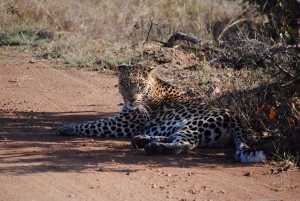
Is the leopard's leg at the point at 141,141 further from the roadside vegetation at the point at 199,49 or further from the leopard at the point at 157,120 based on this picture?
the roadside vegetation at the point at 199,49

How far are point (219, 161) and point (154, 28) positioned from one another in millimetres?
11277

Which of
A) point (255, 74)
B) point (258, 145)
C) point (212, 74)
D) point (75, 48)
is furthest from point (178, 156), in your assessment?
point (75, 48)

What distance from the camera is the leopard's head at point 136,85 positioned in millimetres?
8938

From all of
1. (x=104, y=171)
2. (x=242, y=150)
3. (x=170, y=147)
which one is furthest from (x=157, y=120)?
(x=104, y=171)

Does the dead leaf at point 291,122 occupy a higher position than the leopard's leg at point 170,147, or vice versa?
the dead leaf at point 291,122

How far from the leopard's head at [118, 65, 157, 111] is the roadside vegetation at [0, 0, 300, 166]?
3.67 feet

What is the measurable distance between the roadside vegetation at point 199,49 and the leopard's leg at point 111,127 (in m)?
1.27

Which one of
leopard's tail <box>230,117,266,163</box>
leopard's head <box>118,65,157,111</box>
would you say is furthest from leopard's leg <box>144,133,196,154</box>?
leopard's head <box>118,65,157,111</box>

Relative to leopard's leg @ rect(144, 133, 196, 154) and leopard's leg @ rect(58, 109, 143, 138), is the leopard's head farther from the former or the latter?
leopard's leg @ rect(144, 133, 196, 154)

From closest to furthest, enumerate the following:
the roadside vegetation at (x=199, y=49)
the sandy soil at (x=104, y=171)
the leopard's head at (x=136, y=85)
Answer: the sandy soil at (x=104, y=171)
the roadside vegetation at (x=199, y=49)
the leopard's head at (x=136, y=85)

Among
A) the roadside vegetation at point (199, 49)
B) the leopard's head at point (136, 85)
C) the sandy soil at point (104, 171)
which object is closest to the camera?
the sandy soil at point (104, 171)

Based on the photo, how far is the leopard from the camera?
26.8 ft

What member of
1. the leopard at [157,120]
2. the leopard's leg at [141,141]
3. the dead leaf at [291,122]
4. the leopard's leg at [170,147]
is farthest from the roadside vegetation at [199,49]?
the leopard's leg at [141,141]

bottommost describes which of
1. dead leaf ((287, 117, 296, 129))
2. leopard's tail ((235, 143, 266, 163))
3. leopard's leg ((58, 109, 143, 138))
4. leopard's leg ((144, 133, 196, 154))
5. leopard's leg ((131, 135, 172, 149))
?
leopard's leg ((58, 109, 143, 138))
